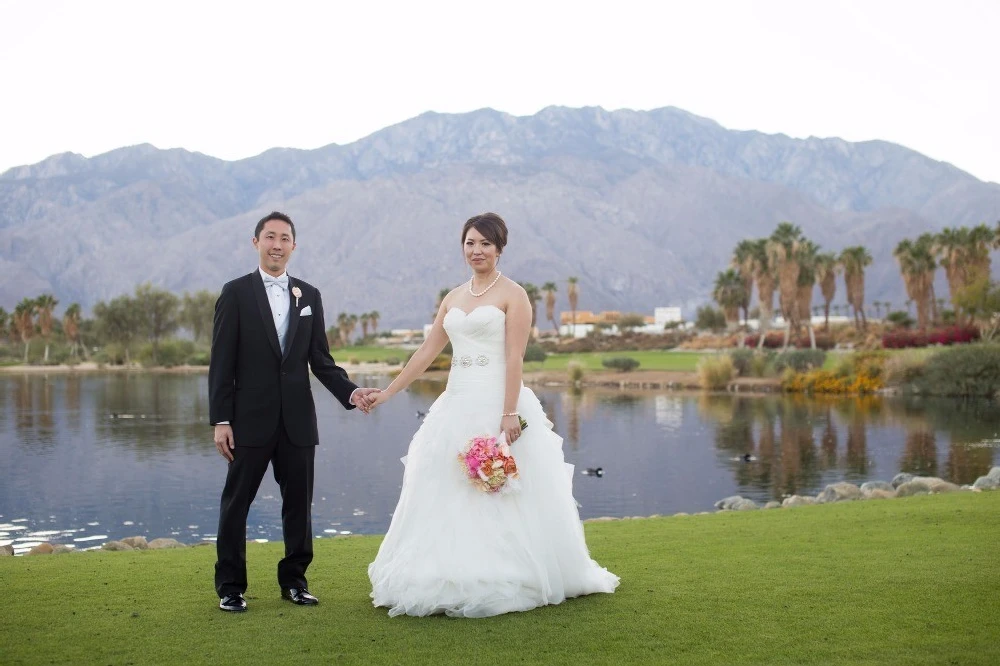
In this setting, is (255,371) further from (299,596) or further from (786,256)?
(786,256)

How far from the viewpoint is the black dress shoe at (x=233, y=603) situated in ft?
20.7

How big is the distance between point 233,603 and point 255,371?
1546mm

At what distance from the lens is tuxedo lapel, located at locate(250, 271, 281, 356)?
6.56 meters

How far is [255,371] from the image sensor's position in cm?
653

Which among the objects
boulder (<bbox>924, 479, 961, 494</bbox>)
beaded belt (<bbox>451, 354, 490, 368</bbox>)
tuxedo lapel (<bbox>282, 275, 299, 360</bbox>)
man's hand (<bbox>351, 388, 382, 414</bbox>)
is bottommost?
boulder (<bbox>924, 479, 961, 494</bbox>)

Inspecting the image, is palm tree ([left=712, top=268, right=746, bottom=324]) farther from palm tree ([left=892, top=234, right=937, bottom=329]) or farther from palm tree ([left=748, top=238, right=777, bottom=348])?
palm tree ([left=892, top=234, right=937, bottom=329])

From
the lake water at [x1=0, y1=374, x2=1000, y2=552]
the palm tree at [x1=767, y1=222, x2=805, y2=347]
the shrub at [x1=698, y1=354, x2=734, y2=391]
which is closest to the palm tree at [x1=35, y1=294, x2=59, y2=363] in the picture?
the lake water at [x1=0, y1=374, x2=1000, y2=552]

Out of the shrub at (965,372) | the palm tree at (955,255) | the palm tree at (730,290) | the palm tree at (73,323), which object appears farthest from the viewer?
the palm tree at (73,323)

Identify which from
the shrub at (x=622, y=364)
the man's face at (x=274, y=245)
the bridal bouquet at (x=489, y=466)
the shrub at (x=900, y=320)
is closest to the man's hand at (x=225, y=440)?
the man's face at (x=274, y=245)

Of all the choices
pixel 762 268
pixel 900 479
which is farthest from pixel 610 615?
pixel 762 268

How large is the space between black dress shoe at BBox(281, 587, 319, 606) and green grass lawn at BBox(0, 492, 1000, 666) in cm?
8

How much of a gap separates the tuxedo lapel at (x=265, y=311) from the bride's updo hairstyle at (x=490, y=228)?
1491 millimetres

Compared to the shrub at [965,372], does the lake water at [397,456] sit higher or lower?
lower

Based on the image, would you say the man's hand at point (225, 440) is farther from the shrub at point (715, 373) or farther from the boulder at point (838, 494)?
the shrub at point (715, 373)
